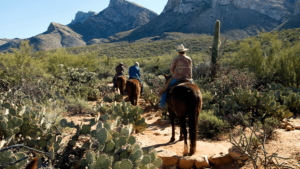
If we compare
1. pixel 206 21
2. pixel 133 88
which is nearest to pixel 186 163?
pixel 133 88

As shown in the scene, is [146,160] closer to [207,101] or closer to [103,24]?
[207,101]

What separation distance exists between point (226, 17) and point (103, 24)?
10811 cm

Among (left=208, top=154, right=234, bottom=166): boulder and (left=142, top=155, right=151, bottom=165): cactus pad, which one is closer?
(left=142, top=155, right=151, bottom=165): cactus pad

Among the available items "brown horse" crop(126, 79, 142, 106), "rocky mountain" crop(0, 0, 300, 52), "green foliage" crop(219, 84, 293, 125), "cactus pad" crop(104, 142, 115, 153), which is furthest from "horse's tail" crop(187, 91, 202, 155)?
"rocky mountain" crop(0, 0, 300, 52)

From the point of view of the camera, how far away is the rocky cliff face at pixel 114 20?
137 m

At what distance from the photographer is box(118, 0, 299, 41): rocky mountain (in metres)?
60.7

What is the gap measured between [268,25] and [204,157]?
73074 millimetres

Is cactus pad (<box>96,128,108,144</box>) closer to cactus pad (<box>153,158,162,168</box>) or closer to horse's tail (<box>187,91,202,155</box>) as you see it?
cactus pad (<box>153,158,162,168</box>)

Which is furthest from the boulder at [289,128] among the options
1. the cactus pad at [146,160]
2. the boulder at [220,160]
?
the cactus pad at [146,160]

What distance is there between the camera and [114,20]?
157625 millimetres

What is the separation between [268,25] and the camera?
203ft

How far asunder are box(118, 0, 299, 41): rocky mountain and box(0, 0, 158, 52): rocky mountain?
143 ft

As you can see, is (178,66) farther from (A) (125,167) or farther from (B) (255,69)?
(B) (255,69)

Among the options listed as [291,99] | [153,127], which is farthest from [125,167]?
[291,99]
